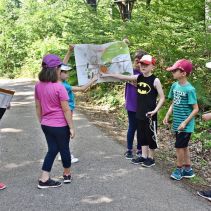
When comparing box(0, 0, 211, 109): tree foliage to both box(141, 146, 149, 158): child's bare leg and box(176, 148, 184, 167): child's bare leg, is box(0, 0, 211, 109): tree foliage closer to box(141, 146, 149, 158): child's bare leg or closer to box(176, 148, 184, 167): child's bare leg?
box(141, 146, 149, 158): child's bare leg

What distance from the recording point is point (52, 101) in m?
4.89

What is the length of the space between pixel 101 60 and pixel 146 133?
1474 mm

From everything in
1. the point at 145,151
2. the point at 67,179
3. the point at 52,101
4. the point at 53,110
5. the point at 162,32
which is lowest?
the point at 67,179

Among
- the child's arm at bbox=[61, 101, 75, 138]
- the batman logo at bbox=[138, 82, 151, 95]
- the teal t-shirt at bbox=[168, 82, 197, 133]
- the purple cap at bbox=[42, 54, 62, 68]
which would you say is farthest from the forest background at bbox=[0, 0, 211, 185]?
the purple cap at bbox=[42, 54, 62, 68]

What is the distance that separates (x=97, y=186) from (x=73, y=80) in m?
10.2

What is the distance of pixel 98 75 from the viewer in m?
6.26

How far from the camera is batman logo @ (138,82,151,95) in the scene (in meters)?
5.75

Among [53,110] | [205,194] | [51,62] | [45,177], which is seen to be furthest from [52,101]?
[205,194]

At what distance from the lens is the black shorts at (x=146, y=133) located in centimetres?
586

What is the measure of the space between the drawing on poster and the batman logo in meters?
0.48

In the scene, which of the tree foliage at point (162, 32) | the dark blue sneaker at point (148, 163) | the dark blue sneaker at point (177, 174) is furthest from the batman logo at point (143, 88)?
the tree foliage at point (162, 32)

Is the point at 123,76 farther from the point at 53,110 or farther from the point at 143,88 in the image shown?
the point at 53,110

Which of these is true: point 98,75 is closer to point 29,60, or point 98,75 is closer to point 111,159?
point 111,159

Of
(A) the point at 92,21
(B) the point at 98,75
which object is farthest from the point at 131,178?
(A) the point at 92,21
